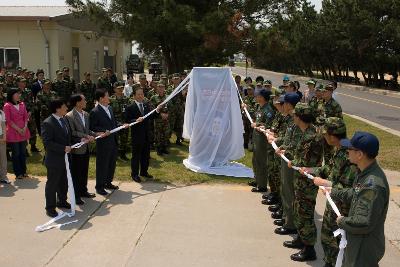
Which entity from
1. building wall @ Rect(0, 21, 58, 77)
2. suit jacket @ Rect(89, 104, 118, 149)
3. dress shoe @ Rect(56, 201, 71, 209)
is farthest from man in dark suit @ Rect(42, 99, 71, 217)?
building wall @ Rect(0, 21, 58, 77)

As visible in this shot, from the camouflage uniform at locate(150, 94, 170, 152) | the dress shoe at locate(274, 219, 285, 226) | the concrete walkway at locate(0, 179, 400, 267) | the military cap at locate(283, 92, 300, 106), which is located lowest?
the concrete walkway at locate(0, 179, 400, 267)

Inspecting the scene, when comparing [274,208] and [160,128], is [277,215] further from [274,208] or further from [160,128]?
[160,128]

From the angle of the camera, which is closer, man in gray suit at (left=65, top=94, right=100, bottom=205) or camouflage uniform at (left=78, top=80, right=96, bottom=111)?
man in gray suit at (left=65, top=94, right=100, bottom=205)

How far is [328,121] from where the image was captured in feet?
14.8

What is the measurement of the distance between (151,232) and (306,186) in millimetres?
2227

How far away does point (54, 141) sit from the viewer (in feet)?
21.7

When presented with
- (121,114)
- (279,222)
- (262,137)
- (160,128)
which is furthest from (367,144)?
(160,128)

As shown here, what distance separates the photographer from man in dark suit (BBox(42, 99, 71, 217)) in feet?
21.6

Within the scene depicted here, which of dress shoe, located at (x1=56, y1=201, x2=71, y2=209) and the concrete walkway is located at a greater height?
dress shoe, located at (x1=56, y1=201, x2=71, y2=209)

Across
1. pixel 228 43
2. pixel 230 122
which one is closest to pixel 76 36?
pixel 228 43

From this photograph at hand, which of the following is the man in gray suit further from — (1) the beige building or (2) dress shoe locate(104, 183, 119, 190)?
(1) the beige building

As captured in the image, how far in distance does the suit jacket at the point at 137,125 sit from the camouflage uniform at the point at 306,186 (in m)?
3.99

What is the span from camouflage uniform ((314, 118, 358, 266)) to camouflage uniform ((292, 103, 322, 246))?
43 centimetres

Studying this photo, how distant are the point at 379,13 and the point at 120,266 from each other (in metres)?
31.8
